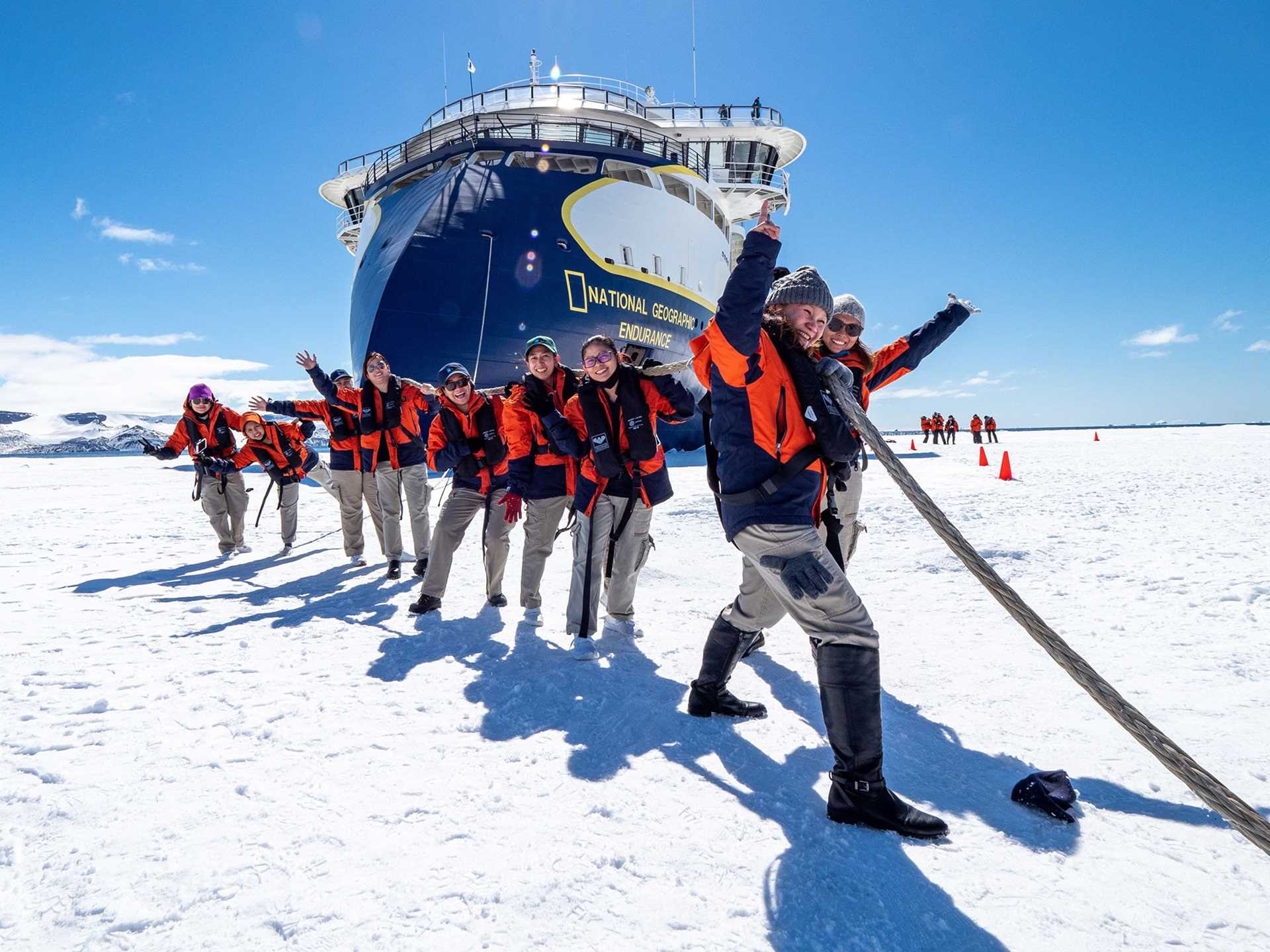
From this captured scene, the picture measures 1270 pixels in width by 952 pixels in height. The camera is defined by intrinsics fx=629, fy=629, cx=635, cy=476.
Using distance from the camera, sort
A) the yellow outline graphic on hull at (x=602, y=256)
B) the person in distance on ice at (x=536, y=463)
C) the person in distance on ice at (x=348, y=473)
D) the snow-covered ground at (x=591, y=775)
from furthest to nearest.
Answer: the yellow outline graphic on hull at (x=602, y=256)
the person in distance on ice at (x=348, y=473)
the person in distance on ice at (x=536, y=463)
the snow-covered ground at (x=591, y=775)

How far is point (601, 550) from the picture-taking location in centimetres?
406

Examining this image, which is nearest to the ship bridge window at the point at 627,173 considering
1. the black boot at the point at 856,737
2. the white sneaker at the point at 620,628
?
the white sneaker at the point at 620,628

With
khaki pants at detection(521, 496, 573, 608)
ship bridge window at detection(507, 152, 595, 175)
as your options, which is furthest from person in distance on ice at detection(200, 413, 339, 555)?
ship bridge window at detection(507, 152, 595, 175)

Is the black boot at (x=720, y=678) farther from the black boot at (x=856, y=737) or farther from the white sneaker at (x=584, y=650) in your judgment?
the white sneaker at (x=584, y=650)

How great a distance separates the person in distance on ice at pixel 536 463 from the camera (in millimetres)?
4277

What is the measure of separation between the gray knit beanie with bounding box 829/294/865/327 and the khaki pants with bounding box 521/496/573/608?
2.25m

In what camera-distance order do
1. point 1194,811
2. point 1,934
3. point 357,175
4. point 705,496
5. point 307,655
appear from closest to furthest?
point 1,934 → point 1194,811 → point 307,655 → point 705,496 → point 357,175

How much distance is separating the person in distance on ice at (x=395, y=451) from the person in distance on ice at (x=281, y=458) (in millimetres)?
1386

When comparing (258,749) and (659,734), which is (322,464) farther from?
(659,734)

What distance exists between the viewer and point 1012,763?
2.54 meters

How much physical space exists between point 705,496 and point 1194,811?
27.8 ft

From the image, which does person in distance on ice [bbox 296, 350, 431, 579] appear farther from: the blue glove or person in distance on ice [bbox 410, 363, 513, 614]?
the blue glove

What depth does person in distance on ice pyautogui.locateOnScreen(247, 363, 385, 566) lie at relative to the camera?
6523 millimetres

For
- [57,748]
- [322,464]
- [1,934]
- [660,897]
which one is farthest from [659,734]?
[322,464]
